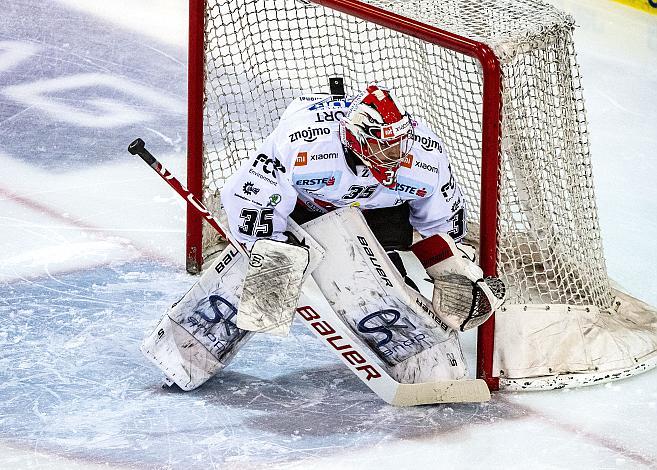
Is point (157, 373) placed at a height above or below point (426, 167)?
below

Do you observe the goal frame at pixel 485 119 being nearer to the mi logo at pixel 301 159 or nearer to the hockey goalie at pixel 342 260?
the hockey goalie at pixel 342 260

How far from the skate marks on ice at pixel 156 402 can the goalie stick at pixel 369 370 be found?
40 mm

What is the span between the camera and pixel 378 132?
126 inches

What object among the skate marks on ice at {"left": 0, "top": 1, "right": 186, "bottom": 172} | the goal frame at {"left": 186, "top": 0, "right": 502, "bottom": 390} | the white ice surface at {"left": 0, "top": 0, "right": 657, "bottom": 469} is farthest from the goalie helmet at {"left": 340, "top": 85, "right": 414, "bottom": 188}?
the skate marks on ice at {"left": 0, "top": 1, "right": 186, "bottom": 172}

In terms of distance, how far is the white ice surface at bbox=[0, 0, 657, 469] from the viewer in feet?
11.1

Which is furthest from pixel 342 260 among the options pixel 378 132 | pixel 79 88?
pixel 79 88

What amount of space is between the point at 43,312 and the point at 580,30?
11.9 feet

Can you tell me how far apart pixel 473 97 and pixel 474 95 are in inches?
2.5

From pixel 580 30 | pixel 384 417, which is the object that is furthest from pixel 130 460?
pixel 580 30

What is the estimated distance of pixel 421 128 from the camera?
3.47 m

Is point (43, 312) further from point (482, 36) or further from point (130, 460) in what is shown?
point (482, 36)

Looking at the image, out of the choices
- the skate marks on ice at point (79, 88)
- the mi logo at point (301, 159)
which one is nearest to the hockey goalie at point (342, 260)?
the mi logo at point (301, 159)

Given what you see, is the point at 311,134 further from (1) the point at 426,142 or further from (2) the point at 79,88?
(2) the point at 79,88

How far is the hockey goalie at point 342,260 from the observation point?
3.37m
